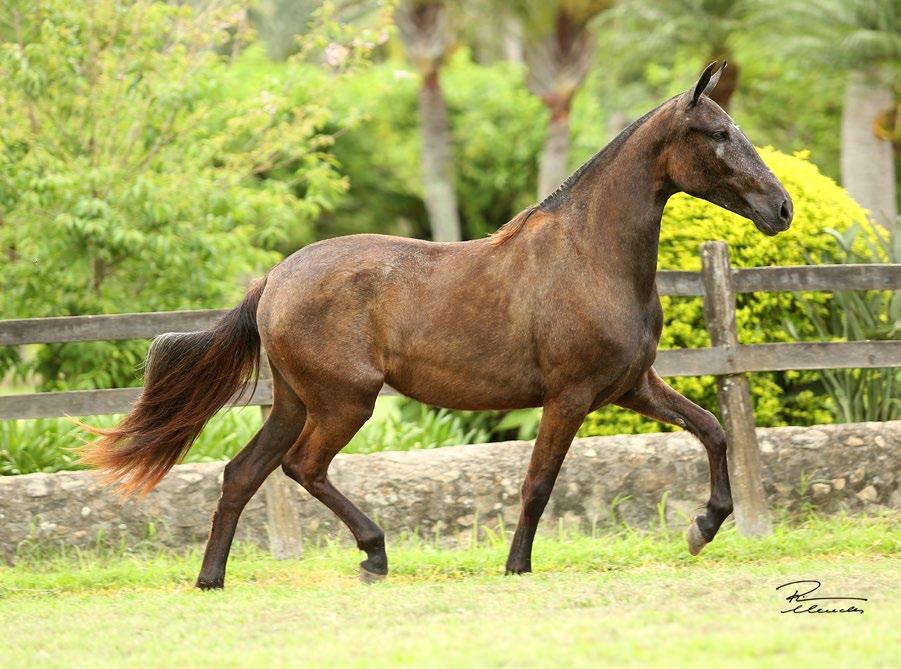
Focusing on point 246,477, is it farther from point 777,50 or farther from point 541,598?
point 777,50

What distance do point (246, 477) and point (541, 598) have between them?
1642mm

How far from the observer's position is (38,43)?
9.03m

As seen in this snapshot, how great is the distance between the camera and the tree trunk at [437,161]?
20984 mm

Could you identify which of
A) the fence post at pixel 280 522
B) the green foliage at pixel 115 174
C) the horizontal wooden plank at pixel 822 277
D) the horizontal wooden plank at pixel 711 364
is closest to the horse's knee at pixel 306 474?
the fence post at pixel 280 522

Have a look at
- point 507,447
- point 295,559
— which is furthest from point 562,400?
point 295,559

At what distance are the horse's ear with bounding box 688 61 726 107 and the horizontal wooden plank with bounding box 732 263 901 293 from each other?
5.45 ft

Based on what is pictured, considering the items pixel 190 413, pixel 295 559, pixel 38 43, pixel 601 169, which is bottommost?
pixel 295 559

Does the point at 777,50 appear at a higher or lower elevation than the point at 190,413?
higher

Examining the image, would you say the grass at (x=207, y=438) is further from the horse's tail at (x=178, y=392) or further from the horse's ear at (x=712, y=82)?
the horse's ear at (x=712, y=82)

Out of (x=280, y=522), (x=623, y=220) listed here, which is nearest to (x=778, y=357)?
(x=623, y=220)

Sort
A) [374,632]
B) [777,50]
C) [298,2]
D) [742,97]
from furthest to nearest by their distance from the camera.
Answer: [298,2] → [742,97] → [777,50] → [374,632]

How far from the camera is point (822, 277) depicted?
708 centimetres
